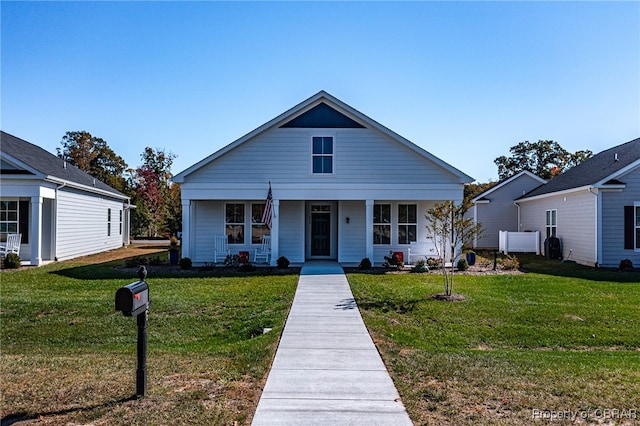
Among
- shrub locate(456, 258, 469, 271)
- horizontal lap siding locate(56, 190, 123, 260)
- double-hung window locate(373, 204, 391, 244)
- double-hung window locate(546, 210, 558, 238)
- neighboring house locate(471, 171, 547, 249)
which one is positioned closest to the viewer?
shrub locate(456, 258, 469, 271)

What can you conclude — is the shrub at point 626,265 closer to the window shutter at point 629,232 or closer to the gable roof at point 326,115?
the window shutter at point 629,232

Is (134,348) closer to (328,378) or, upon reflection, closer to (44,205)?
(328,378)

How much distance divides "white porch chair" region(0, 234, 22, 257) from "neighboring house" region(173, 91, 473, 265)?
6.40m

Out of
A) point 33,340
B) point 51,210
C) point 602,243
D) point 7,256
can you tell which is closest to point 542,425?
point 33,340

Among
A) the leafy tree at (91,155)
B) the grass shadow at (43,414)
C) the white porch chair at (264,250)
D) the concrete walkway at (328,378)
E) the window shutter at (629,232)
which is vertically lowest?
the concrete walkway at (328,378)

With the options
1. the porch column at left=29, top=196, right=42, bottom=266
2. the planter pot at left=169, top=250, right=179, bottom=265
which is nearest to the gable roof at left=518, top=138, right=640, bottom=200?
the planter pot at left=169, top=250, right=179, bottom=265

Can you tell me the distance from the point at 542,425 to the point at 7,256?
57.3ft

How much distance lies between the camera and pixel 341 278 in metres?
13.2

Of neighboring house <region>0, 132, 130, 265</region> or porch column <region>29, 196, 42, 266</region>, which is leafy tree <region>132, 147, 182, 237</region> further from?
porch column <region>29, 196, 42, 266</region>

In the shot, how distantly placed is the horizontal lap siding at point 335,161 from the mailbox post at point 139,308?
466 inches

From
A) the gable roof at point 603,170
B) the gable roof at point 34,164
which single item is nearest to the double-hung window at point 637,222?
the gable roof at point 603,170

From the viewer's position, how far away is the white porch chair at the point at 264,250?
16.6 meters

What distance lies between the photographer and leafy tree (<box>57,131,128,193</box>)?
5069cm

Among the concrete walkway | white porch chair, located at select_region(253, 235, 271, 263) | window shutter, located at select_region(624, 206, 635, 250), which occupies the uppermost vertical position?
window shutter, located at select_region(624, 206, 635, 250)
